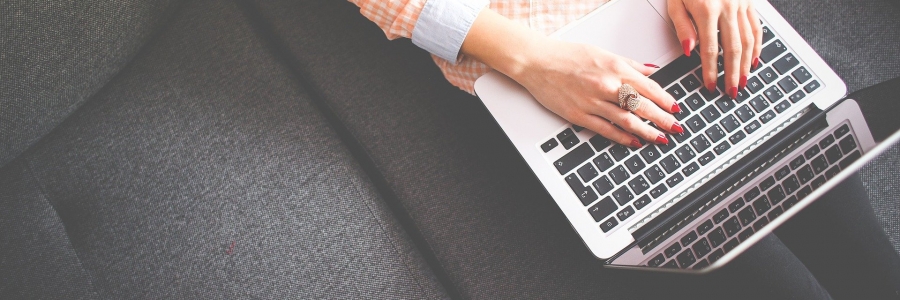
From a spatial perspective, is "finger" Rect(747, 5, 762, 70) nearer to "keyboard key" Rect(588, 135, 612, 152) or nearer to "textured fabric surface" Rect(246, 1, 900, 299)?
"keyboard key" Rect(588, 135, 612, 152)

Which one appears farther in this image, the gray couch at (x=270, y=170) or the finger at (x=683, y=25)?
the gray couch at (x=270, y=170)

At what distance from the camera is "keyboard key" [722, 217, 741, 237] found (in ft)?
2.63

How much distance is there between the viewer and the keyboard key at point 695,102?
85cm

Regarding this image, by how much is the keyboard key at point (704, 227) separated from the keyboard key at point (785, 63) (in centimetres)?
28

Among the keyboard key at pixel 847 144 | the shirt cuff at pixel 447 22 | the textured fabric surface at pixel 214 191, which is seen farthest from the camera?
the textured fabric surface at pixel 214 191

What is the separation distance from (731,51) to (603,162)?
0.27 meters

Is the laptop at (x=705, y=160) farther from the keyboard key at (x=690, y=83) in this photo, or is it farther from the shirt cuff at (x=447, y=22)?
the shirt cuff at (x=447, y=22)

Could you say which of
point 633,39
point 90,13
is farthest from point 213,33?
point 633,39

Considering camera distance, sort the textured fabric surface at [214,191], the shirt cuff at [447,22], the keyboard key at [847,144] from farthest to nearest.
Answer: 1. the textured fabric surface at [214,191]
2. the shirt cuff at [447,22]
3. the keyboard key at [847,144]

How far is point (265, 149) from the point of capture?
1054mm

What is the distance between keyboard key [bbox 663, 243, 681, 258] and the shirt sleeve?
48 centimetres

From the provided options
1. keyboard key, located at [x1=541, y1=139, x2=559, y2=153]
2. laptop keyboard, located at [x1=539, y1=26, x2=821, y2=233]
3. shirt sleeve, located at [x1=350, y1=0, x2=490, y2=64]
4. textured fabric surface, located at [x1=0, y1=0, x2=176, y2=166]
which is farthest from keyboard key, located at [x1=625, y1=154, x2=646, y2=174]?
textured fabric surface, located at [x1=0, y1=0, x2=176, y2=166]

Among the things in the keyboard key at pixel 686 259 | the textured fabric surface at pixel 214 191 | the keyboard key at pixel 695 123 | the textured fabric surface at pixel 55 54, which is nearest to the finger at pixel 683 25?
the keyboard key at pixel 695 123

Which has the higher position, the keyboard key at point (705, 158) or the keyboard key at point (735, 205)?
the keyboard key at point (705, 158)
